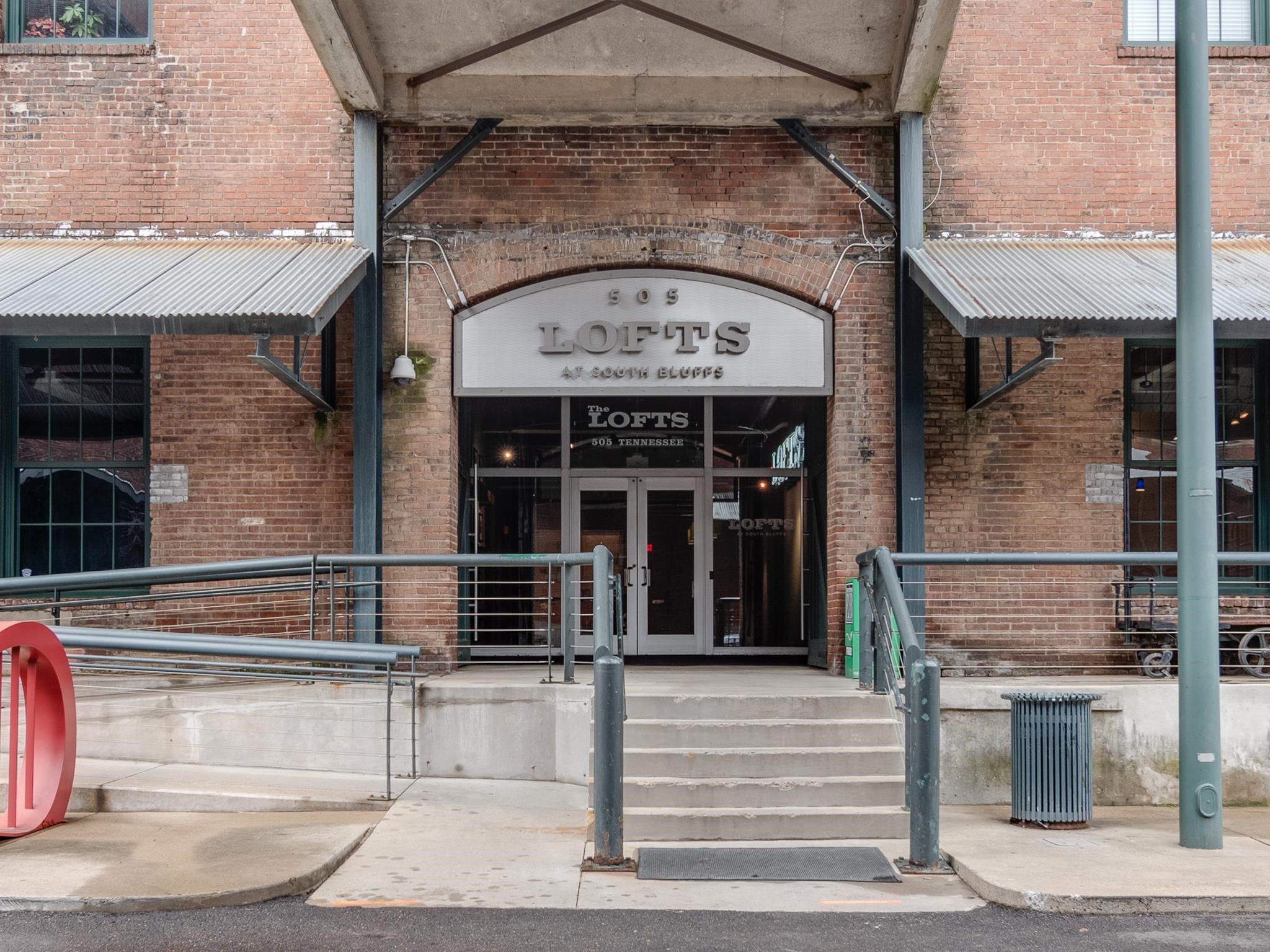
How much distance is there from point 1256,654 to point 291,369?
30.2 ft

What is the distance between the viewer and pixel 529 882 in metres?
6.66

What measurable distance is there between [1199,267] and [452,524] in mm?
6881

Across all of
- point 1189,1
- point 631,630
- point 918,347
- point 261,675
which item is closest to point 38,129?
point 261,675

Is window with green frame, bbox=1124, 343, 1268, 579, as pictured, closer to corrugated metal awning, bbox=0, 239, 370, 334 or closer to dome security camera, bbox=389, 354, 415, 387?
dome security camera, bbox=389, 354, 415, 387

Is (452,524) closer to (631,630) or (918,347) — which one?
(631,630)

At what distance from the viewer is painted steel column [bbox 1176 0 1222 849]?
7.43 m

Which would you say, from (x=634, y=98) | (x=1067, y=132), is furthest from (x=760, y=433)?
(x=1067, y=132)

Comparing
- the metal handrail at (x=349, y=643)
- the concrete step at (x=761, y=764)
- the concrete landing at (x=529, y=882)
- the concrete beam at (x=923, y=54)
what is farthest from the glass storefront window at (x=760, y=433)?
the concrete landing at (x=529, y=882)

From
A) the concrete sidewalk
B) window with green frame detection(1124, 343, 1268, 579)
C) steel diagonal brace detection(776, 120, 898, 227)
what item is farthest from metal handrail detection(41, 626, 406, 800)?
window with green frame detection(1124, 343, 1268, 579)

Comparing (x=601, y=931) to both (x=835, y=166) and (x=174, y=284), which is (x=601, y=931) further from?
(x=835, y=166)

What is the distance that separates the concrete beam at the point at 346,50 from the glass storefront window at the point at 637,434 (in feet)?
13.2

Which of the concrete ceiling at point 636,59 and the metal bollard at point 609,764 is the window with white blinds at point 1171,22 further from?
the metal bollard at point 609,764

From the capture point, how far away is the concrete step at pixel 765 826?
305 inches

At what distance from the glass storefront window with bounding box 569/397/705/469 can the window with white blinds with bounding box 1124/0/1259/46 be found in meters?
5.77
